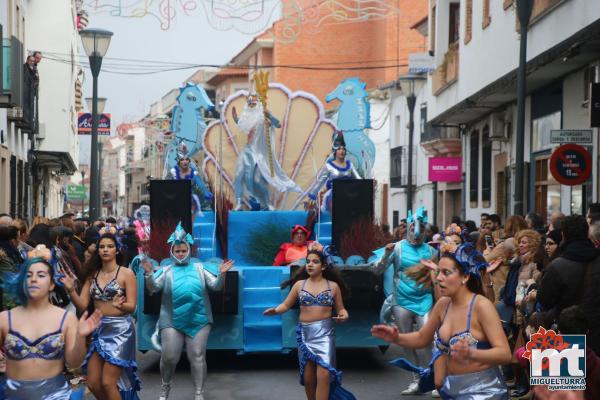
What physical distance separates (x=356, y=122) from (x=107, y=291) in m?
9.39

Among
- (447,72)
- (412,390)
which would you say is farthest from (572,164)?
(447,72)

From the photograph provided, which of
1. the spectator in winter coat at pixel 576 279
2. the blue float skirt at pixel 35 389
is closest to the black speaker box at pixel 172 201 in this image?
the spectator in winter coat at pixel 576 279

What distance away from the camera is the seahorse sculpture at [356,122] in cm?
1739

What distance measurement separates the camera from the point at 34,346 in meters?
6.25

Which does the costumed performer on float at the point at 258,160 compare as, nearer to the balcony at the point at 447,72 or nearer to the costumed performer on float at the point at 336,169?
the costumed performer on float at the point at 336,169

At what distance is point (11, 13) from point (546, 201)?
12563mm

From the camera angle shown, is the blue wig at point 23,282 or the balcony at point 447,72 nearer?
the blue wig at point 23,282

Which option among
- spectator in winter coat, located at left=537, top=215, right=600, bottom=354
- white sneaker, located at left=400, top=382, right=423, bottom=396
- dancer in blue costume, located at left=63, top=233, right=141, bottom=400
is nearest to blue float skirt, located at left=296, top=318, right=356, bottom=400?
dancer in blue costume, located at left=63, top=233, right=141, bottom=400

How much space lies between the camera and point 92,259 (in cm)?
920

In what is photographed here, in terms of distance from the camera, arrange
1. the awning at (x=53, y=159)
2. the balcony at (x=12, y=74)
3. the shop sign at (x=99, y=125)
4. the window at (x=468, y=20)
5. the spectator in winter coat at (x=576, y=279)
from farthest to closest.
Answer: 1. the awning at (x=53, y=159)
2. the shop sign at (x=99, y=125)
3. the window at (x=468, y=20)
4. the balcony at (x=12, y=74)
5. the spectator in winter coat at (x=576, y=279)

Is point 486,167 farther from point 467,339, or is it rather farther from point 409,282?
point 467,339

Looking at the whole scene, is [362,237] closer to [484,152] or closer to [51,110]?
[484,152]

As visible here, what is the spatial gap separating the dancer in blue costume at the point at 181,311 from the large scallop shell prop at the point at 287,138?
684cm

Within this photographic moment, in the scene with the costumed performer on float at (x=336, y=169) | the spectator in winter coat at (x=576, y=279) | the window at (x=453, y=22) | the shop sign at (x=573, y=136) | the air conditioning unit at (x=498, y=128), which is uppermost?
the window at (x=453, y=22)
